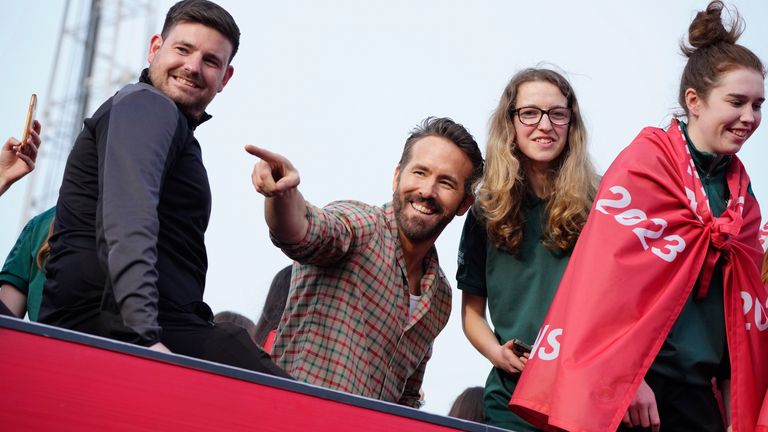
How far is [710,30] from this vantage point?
9.16ft

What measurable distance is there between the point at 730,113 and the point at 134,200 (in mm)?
1519

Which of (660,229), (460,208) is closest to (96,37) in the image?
(460,208)

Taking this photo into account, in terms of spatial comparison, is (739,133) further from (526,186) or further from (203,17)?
(203,17)

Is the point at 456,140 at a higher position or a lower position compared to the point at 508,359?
higher

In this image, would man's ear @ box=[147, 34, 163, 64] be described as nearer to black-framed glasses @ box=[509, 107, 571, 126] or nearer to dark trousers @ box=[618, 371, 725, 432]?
black-framed glasses @ box=[509, 107, 571, 126]

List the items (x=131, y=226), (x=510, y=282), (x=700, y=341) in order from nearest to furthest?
(x=131, y=226) → (x=700, y=341) → (x=510, y=282)

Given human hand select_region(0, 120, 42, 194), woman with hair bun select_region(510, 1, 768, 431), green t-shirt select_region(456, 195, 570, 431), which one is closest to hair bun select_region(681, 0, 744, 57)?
woman with hair bun select_region(510, 1, 768, 431)

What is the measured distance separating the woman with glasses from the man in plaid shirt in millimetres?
136

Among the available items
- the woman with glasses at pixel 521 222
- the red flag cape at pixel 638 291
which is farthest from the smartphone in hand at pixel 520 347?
the red flag cape at pixel 638 291

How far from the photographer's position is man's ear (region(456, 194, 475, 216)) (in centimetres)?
302

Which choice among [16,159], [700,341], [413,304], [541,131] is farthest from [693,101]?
[16,159]

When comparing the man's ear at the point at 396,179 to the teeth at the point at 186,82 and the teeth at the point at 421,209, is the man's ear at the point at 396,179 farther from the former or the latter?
the teeth at the point at 186,82

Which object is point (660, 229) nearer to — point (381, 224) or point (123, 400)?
point (381, 224)

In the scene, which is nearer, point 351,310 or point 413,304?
point 351,310
